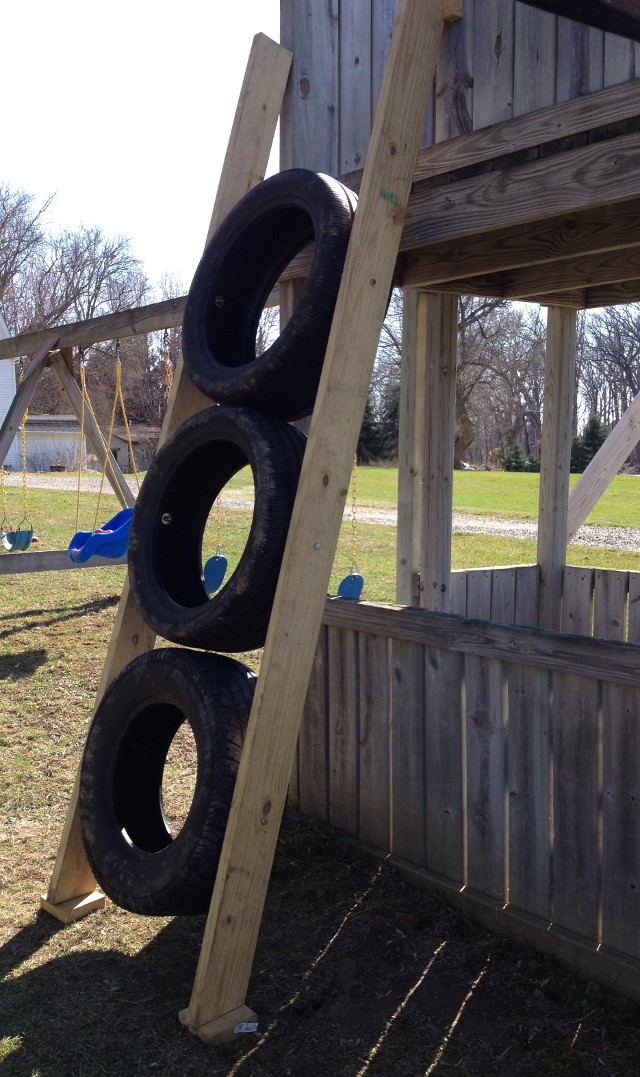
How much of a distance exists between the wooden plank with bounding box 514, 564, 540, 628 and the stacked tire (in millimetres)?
2865

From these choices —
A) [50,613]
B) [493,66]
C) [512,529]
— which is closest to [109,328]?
[50,613]

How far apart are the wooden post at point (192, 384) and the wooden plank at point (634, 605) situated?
323 cm

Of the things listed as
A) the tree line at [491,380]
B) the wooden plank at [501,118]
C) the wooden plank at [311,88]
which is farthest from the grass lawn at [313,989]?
the tree line at [491,380]

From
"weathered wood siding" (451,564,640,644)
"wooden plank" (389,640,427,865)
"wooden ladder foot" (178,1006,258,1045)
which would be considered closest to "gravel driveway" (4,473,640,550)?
"weathered wood siding" (451,564,640,644)

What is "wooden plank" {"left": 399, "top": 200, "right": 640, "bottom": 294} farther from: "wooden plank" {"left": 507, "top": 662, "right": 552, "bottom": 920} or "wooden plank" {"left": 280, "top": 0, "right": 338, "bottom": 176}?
"wooden plank" {"left": 507, "top": 662, "right": 552, "bottom": 920}

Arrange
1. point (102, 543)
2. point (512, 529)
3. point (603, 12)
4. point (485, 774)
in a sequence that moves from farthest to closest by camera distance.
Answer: point (512, 529) < point (102, 543) < point (485, 774) < point (603, 12)

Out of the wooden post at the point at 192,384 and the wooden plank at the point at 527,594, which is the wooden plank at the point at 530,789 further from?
the wooden plank at the point at 527,594

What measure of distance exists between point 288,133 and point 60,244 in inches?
1959

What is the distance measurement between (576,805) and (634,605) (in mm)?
3028

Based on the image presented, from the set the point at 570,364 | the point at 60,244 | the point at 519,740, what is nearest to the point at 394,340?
the point at 60,244

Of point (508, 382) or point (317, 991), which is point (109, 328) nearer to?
point (317, 991)

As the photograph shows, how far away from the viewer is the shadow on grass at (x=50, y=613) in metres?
8.10

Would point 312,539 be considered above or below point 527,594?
above

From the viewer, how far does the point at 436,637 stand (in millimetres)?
3352
